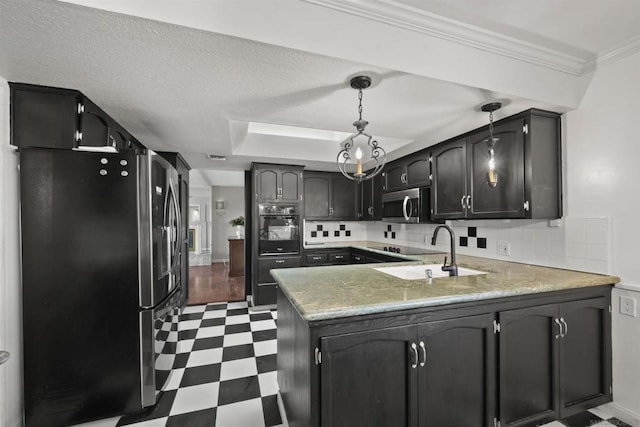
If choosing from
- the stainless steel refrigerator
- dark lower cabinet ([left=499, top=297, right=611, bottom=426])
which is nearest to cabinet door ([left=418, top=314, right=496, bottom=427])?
dark lower cabinet ([left=499, top=297, right=611, bottom=426])

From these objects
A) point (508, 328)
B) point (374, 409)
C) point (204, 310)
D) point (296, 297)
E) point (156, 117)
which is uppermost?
point (156, 117)

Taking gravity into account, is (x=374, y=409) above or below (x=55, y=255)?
below

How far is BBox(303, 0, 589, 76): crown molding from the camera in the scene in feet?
4.07

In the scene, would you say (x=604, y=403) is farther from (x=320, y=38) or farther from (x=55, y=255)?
(x=55, y=255)

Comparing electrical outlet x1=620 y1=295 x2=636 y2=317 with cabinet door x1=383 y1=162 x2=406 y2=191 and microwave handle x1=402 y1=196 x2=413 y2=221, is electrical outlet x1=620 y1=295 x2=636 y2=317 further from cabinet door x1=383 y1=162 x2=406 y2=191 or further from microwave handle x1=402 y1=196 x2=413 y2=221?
cabinet door x1=383 y1=162 x2=406 y2=191

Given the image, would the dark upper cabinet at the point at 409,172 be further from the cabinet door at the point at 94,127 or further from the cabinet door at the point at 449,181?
the cabinet door at the point at 94,127

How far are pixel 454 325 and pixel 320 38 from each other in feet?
4.97

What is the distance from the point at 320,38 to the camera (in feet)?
4.03

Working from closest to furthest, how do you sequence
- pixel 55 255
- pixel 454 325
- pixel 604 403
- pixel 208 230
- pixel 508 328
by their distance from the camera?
pixel 454 325 → pixel 508 328 → pixel 55 255 → pixel 604 403 → pixel 208 230

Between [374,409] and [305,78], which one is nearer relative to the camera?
[374,409]

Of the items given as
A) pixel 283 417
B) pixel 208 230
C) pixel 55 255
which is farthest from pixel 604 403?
pixel 208 230

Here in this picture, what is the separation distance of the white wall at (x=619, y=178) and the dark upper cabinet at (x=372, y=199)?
2.32 metres

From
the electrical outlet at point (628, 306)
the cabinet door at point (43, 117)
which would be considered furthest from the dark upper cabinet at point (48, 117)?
the electrical outlet at point (628, 306)

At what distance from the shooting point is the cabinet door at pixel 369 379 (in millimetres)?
1154
